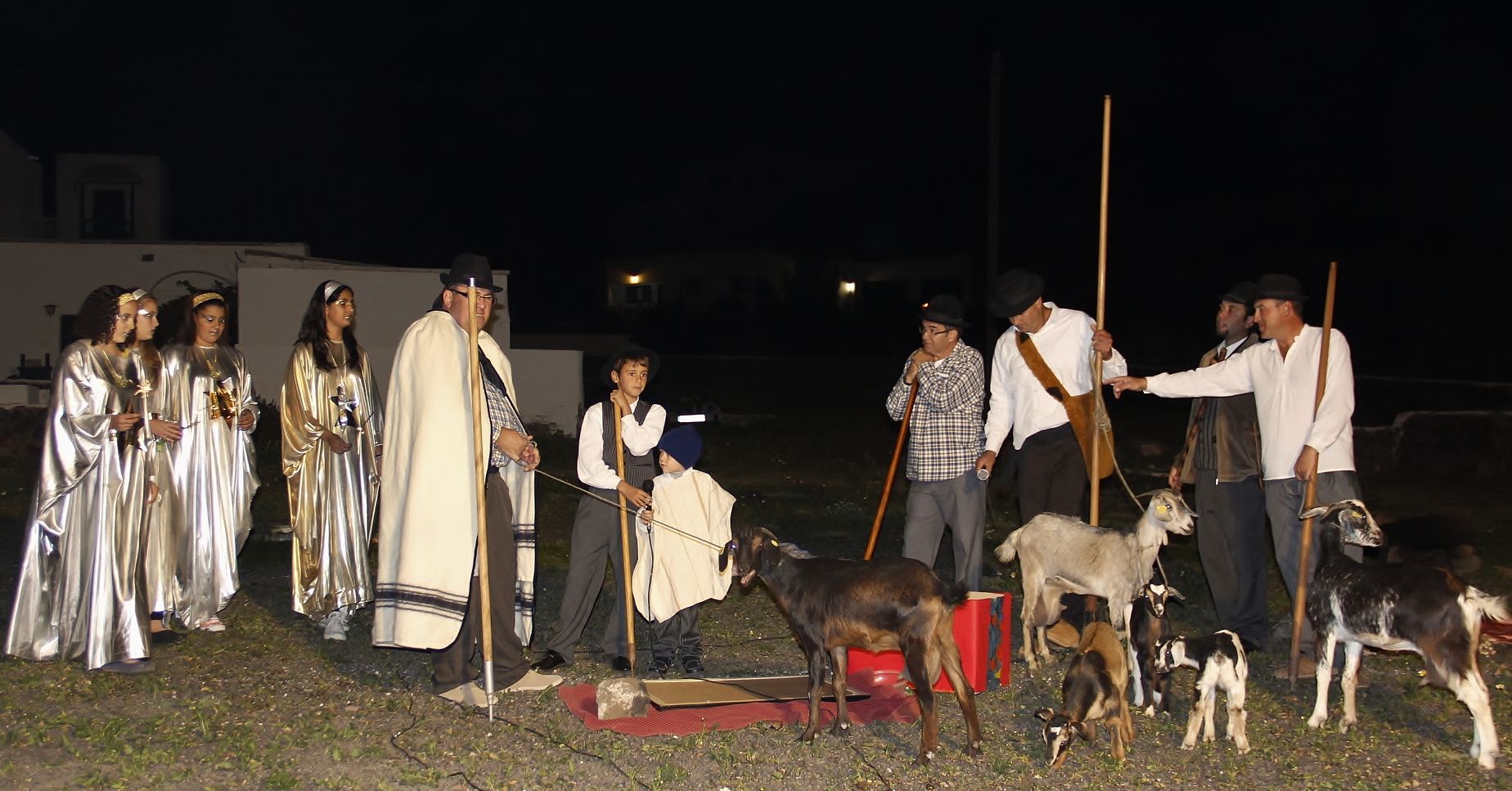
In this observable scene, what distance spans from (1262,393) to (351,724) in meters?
5.29

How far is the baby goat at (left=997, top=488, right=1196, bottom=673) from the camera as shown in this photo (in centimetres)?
672

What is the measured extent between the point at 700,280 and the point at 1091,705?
4354 centimetres

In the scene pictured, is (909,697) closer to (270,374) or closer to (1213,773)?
(1213,773)

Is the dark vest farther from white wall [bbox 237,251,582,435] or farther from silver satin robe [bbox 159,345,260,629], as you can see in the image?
white wall [bbox 237,251,582,435]

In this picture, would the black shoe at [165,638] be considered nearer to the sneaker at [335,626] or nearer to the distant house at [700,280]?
the sneaker at [335,626]

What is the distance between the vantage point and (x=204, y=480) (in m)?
7.97

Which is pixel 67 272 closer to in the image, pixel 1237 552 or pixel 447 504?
pixel 447 504

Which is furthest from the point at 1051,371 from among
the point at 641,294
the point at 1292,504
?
the point at 641,294

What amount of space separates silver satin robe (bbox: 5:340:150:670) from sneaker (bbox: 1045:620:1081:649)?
521 cm

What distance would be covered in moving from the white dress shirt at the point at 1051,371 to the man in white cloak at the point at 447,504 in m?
2.84

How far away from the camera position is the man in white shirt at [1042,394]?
7352mm

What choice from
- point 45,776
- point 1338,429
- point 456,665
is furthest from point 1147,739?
point 45,776

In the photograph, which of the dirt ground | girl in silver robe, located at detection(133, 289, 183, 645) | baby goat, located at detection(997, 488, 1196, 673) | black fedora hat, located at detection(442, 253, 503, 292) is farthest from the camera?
girl in silver robe, located at detection(133, 289, 183, 645)

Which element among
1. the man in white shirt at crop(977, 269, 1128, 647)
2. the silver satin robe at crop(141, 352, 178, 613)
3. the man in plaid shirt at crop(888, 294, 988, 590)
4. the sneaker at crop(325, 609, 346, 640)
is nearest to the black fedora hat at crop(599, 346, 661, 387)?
the man in plaid shirt at crop(888, 294, 988, 590)
